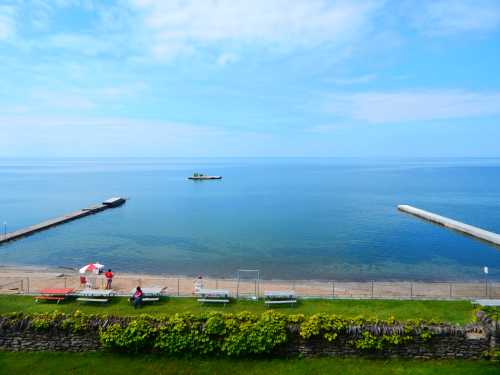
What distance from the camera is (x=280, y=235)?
5794 centimetres

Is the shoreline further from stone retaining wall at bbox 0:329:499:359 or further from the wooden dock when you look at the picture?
stone retaining wall at bbox 0:329:499:359

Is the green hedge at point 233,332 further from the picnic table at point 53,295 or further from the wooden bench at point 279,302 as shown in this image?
the picnic table at point 53,295

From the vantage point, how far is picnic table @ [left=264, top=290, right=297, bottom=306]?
23.0m

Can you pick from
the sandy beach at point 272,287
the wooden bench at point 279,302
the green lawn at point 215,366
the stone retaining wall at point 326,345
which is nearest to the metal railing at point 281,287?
the sandy beach at point 272,287

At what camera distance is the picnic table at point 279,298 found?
75.6 feet

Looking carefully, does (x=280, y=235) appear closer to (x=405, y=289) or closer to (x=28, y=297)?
(x=405, y=289)

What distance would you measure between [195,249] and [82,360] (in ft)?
107

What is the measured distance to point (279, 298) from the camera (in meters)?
24.1

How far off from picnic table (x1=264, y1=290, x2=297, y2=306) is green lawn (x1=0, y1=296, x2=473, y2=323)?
1.19ft

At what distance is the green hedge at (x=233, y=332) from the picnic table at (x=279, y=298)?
4799 millimetres

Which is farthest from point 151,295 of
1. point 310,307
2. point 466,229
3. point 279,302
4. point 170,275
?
point 466,229

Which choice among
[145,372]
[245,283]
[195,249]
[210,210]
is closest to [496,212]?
[210,210]

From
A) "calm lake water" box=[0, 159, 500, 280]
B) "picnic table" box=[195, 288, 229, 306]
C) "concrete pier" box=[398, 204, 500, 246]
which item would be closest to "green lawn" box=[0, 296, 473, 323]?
"picnic table" box=[195, 288, 229, 306]

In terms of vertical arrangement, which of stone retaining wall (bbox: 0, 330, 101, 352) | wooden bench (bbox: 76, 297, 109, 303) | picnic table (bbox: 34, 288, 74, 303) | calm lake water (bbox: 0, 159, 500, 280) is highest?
calm lake water (bbox: 0, 159, 500, 280)
